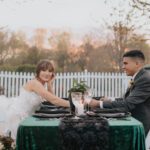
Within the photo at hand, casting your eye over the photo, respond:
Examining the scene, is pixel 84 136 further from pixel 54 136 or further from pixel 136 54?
pixel 136 54

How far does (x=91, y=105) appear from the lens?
351cm

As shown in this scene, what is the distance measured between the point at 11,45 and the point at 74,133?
2442cm

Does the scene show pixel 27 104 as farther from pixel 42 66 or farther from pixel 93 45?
pixel 93 45

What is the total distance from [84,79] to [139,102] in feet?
36.2

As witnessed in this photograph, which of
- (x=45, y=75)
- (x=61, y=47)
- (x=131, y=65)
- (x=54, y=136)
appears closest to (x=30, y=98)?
(x=45, y=75)

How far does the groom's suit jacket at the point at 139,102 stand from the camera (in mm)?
3441

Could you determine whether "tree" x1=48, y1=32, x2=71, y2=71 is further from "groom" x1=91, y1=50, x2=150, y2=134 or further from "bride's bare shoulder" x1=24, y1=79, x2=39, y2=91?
"groom" x1=91, y1=50, x2=150, y2=134

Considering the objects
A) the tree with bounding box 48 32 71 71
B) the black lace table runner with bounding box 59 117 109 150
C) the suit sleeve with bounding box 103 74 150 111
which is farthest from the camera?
the tree with bounding box 48 32 71 71

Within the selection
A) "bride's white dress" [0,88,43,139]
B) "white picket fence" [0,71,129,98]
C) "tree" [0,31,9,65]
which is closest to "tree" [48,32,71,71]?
"tree" [0,31,9,65]

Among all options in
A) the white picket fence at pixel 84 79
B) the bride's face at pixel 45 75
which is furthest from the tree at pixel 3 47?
the bride's face at pixel 45 75

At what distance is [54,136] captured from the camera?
269 cm

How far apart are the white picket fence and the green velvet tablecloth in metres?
11.6

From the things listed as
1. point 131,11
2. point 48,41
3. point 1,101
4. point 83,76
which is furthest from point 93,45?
point 1,101

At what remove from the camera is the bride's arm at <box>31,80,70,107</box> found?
155 inches
